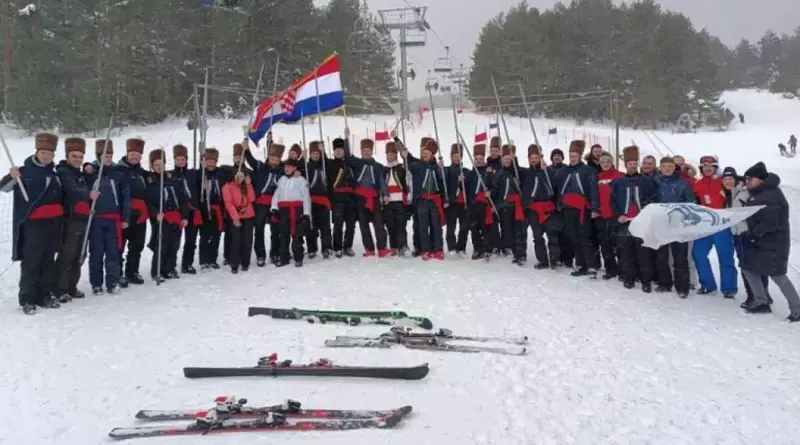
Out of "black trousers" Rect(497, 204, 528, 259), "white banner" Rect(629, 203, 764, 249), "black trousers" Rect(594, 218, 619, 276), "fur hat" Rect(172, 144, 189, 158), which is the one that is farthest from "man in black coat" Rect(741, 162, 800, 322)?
"fur hat" Rect(172, 144, 189, 158)

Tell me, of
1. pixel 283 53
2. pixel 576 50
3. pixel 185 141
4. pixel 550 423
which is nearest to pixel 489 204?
pixel 550 423

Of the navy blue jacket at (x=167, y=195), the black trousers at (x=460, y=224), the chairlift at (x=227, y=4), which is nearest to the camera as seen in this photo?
the navy blue jacket at (x=167, y=195)

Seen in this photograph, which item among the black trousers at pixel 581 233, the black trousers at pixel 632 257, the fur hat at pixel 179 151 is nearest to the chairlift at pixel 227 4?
the fur hat at pixel 179 151

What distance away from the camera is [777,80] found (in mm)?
77250

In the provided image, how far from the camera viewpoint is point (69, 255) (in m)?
7.55

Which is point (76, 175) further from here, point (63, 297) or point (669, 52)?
point (669, 52)

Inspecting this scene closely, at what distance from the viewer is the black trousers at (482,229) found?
1034cm

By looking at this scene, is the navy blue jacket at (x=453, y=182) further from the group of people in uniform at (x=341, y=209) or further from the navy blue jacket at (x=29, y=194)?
the navy blue jacket at (x=29, y=194)

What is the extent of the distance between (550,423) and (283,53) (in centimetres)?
3808

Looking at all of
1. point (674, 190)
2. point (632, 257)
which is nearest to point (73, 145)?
point (632, 257)

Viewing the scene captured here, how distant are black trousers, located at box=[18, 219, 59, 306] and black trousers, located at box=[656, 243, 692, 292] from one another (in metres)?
8.40

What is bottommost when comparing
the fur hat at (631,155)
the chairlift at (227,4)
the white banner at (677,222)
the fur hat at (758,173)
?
the white banner at (677,222)

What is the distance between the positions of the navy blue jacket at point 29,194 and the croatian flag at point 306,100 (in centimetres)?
403

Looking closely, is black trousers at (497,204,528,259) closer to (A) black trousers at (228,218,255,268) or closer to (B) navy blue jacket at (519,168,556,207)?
(B) navy blue jacket at (519,168,556,207)
